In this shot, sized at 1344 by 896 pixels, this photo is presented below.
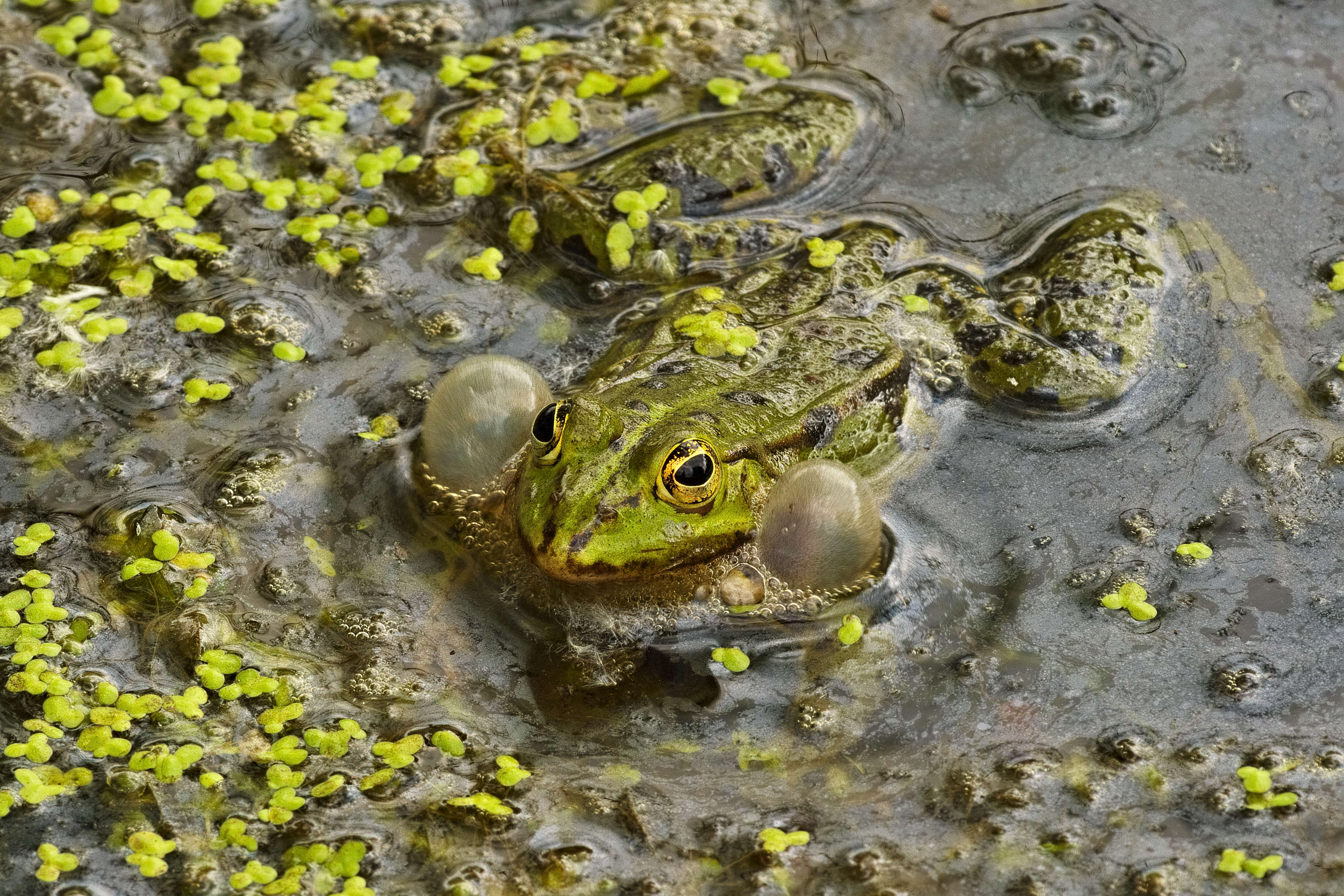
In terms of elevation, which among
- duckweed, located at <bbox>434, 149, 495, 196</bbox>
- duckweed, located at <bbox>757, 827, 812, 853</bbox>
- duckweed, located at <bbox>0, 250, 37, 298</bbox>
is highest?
duckweed, located at <bbox>434, 149, 495, 196</bbox>

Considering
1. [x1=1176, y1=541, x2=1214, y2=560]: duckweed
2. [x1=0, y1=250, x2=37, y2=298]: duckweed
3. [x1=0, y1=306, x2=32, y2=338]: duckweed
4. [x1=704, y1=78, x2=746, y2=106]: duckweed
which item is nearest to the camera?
[x1=1176, y1=541, x2=1214, y2=560]: duckweed

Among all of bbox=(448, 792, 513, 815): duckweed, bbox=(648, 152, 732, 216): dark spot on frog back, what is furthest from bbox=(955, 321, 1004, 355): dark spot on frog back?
bbox=(448, 792, 513, 815): duckweed

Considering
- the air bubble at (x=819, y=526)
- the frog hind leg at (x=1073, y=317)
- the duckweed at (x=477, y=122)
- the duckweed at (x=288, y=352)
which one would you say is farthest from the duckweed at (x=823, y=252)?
the duckweed at (x=288, y=352)

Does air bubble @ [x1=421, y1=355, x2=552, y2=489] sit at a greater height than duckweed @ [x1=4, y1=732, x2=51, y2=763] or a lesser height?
greater

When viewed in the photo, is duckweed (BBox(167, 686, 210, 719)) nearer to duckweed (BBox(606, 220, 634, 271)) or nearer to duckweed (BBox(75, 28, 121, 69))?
duckweed (BBox(606, 220, 634, 271))

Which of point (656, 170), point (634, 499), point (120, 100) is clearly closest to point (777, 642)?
point (634, 499)

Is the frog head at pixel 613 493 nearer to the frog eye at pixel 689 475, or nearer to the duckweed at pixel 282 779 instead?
the frog eye at pixel 689 475

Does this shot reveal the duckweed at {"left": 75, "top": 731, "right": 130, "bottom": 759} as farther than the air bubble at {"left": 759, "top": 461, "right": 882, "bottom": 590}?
No
